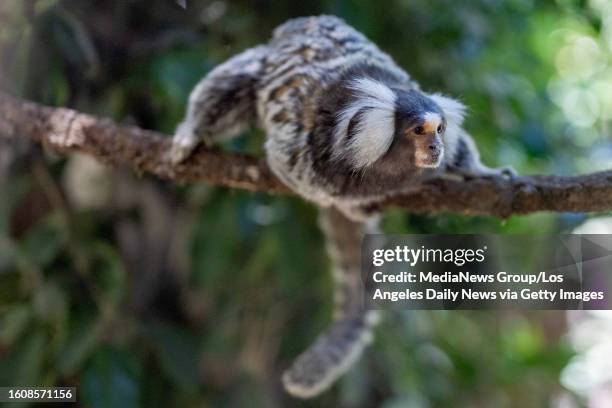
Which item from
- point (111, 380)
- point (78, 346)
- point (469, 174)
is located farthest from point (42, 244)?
point (469, 174)

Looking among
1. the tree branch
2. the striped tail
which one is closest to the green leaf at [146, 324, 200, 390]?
the striped tail

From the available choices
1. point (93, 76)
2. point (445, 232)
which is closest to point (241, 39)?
point (93, 76)

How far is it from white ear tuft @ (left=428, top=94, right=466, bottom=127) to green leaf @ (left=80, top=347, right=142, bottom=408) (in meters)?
1.18

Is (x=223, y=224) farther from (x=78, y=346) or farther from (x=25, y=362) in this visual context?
(x=25, y=362)

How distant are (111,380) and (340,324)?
68cm

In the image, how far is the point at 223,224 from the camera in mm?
2340

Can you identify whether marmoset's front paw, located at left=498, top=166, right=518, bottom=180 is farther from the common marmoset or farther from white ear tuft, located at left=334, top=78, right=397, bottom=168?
white ear tuft, located at left=334, top=78, right=397, bottom=168

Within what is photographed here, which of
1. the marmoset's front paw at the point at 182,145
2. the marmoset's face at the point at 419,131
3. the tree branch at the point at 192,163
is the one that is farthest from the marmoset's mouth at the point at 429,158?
the marmoset's front paw at the point at 182,145

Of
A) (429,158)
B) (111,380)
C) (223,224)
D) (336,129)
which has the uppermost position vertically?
(223,224)

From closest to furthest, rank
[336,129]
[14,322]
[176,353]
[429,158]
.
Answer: [429,158] < [336,129] < [14,322] < [176,353]

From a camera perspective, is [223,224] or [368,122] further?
[223,224]

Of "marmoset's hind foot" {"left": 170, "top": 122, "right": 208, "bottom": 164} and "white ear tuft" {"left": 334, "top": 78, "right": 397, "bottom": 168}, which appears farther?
"marmoset's hind foot" {"left": 170, "top": 122, "right": 208, "bottom": 164}

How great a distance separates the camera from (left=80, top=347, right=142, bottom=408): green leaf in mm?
1882

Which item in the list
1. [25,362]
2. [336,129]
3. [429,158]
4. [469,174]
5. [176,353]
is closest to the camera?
[429,158]
